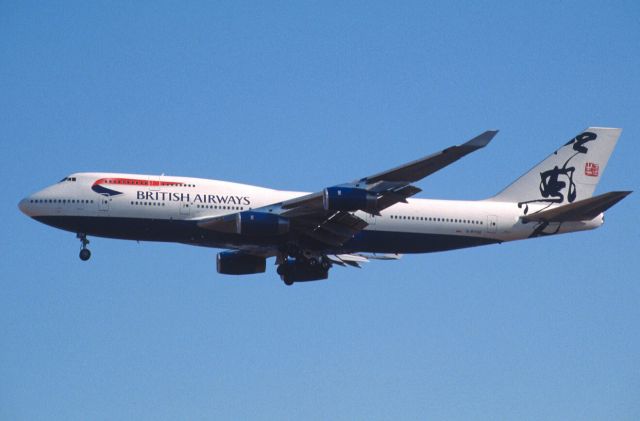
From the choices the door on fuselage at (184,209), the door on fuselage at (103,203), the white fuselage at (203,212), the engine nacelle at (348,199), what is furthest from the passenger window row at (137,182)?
the engine nacelle at (348,199)

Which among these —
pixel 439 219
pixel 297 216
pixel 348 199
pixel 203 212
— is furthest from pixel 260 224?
pixel 439 219

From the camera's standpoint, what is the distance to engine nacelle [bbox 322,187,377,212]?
45625mm

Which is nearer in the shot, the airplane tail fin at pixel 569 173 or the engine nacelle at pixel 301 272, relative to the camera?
the engine nacelle at pixel 301 272

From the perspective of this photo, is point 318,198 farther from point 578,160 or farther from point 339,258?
point 578,160

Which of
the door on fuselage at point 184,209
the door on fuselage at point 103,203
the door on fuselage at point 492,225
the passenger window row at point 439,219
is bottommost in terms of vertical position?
the door on fuselage at point 492,225

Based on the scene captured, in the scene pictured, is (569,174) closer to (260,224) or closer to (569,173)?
(569,173)

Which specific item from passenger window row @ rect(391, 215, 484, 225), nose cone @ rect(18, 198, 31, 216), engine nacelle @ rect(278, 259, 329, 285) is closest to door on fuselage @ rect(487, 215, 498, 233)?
passenger window row @ rect(391, 215, 484, 225)

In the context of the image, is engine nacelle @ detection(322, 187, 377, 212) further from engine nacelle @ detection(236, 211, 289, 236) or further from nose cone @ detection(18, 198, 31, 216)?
nose cone @ detection(18, 198, 31, 216)

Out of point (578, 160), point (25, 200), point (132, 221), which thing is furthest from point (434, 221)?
point (25, 200)

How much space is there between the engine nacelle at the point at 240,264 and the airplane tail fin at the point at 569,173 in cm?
1177

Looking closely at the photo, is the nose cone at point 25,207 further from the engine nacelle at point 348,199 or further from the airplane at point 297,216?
the engine nacelle at point 348,199

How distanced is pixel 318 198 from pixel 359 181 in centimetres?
199

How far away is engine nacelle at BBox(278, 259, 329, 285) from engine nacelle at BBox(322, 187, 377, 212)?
5974 millimetres

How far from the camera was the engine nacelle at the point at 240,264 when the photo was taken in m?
54.3
